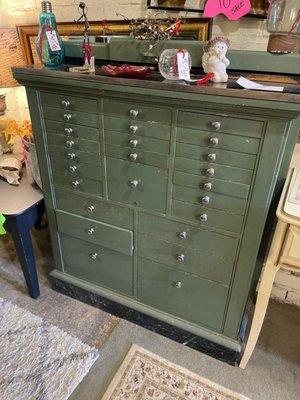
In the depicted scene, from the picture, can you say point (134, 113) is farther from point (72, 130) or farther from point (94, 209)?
point (94, 209)

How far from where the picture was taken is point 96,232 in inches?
56.0

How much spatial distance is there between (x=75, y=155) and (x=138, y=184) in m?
0.30

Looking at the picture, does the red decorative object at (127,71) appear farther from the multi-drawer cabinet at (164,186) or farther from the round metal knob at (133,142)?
the round metal knob at (133,142)

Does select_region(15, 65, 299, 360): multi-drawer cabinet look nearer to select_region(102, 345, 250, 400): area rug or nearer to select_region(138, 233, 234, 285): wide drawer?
select_region(138, 233, 234, 285): wide drawer

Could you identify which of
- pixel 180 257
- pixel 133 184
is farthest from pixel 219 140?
pixel 180 257

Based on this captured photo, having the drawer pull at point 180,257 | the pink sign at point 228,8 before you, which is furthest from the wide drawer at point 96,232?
the pink sign at point 228,8

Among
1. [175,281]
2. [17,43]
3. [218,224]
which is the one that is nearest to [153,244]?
[175,281]

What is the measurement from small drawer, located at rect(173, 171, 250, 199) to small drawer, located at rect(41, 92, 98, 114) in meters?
0.40

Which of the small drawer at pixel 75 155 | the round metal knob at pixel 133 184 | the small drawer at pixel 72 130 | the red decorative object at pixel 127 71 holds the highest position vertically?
the red decorative object at pixel 127 71

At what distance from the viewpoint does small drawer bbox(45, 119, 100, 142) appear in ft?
3.92

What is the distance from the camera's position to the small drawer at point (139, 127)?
1.06 metres

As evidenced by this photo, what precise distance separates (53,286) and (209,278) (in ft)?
3.06

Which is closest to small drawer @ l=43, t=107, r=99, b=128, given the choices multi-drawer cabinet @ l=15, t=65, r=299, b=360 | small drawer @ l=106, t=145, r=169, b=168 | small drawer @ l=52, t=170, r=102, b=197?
multi-drawer cabinet @ l=15, t=65, r=299, b=360

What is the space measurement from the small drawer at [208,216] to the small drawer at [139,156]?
164 mm
